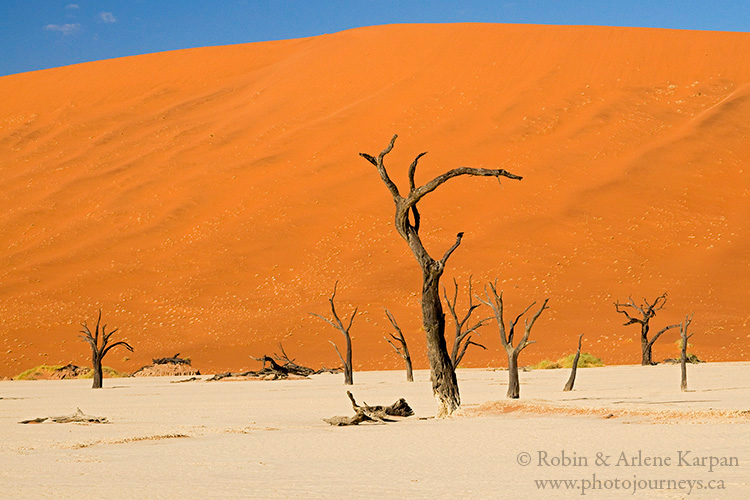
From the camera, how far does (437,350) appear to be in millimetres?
14078

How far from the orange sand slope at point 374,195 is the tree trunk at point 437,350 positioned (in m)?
21.6

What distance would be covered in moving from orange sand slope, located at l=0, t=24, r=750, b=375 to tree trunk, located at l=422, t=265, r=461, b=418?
21.6m

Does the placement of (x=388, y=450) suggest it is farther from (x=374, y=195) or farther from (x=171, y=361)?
(x=374, y=195)

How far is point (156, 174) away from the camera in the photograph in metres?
55.8

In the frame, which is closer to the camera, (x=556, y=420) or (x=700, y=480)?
(x=700, y=480)

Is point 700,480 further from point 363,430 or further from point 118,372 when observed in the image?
point 118,372

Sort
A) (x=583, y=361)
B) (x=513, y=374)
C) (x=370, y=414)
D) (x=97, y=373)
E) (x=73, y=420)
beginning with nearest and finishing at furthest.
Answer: (x=370, y=414) → (x=73, y=420) → (x=513, y=374) → (x=97, y=373) → (x=583, y=361)

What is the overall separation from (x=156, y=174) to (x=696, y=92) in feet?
106

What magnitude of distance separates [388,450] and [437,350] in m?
4.06

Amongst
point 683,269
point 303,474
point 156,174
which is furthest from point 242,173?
point 303,474

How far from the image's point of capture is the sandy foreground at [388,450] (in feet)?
24.4

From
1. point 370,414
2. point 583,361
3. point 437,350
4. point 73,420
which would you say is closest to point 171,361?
point 583,361

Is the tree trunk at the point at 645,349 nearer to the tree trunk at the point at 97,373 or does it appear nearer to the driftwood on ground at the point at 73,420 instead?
the tree trunk at the point at 97,373

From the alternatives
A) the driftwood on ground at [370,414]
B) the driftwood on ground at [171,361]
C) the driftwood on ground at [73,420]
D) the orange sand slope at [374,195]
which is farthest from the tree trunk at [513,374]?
the driftwood on ground at [171,361]
